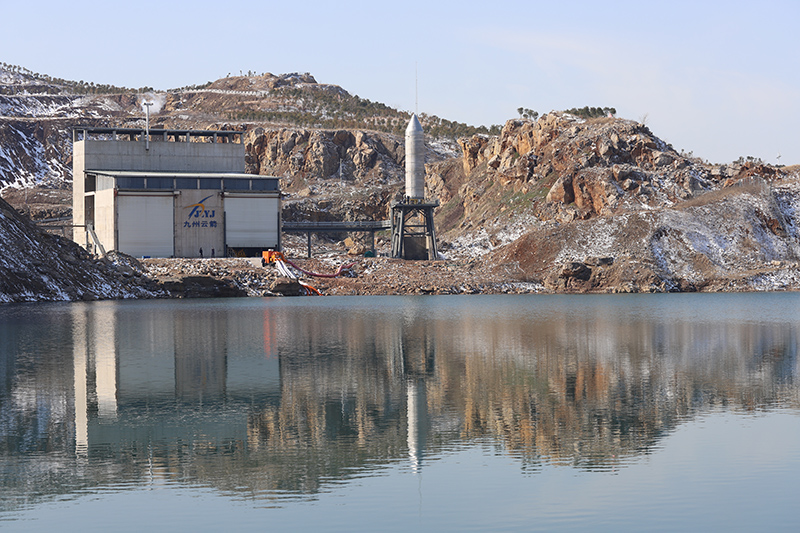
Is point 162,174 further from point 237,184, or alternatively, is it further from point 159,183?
point 237,184

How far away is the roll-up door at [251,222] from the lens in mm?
106000

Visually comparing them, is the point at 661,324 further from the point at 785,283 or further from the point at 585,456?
the point at 785,283

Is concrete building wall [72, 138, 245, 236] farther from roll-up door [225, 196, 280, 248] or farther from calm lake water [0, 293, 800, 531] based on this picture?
calm lake water [0, 293, 800, 531]

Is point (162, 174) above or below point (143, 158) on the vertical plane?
below

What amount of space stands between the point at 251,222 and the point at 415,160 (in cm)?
2629

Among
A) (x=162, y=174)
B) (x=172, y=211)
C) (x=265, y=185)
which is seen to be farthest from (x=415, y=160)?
(x=172, y=211)

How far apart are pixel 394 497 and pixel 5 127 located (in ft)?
642

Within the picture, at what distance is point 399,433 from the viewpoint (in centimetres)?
2220

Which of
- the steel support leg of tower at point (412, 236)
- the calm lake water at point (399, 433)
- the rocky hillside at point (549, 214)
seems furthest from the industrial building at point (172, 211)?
the calm lake water at point (399, 433)

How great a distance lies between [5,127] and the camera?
192 m

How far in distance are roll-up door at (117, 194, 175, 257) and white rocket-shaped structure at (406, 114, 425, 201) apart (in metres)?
33.7

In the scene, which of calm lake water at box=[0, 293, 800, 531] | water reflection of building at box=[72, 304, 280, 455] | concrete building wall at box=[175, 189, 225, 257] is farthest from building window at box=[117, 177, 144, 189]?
calm lake water at box=[0, 293, 800, 531]

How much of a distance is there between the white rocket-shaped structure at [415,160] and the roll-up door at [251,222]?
2301 centimetres

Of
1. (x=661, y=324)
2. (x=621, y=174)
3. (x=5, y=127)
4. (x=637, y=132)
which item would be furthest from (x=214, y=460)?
(x=5, y=127)
